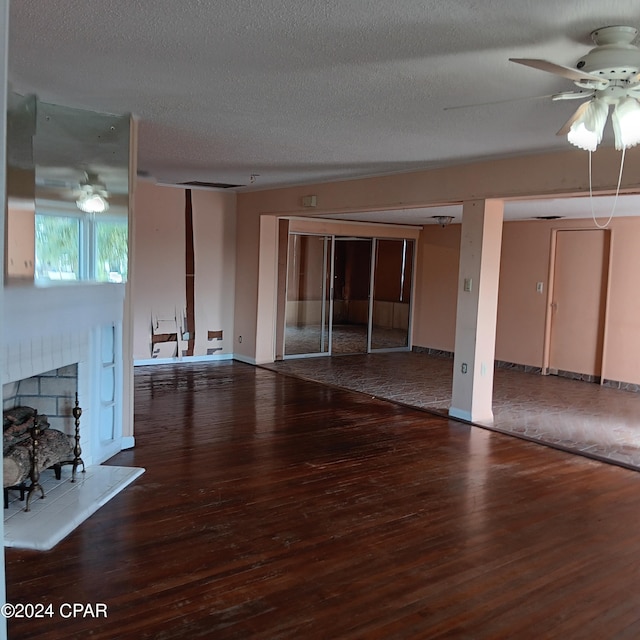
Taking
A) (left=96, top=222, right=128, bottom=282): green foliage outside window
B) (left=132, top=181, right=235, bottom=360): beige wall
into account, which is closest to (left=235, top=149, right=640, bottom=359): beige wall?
(left=132, top=181, right=235, bottom=360): beige wall

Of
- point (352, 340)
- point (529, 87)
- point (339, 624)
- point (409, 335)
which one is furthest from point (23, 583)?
point (409, 335)

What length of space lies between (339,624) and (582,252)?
692cm

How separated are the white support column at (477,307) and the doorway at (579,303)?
294 centimetres

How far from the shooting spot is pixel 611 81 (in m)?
2.60

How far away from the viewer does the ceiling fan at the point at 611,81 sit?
2.48 meters

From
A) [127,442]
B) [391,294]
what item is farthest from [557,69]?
[391,294]

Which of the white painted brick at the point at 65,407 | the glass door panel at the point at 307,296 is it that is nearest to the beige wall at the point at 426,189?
the glass door panel at the point at 307,296

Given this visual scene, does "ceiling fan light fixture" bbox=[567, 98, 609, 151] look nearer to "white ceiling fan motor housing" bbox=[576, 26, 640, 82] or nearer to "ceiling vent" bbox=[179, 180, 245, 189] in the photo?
"white ceiling fan motor housing" bbox=[576, 26, 640, 82]

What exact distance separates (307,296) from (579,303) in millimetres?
3799

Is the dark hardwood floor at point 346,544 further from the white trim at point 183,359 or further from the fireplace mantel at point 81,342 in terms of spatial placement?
the white trim at point 183,359

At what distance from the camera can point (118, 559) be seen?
285 cm

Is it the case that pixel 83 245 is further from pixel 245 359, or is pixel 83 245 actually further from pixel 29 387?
pixel 245 359

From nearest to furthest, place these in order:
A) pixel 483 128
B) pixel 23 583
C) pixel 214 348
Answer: pixel 23 583 < pixel 483 128 < pixel 214 348

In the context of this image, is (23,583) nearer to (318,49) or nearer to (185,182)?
(318,49)
